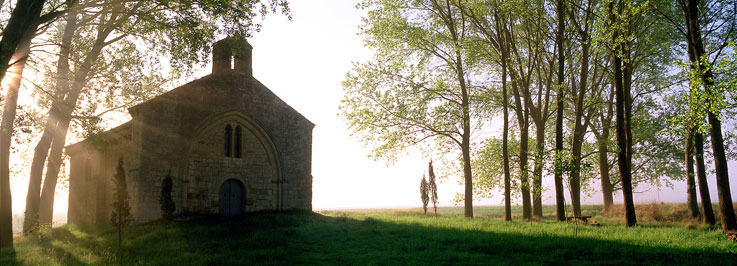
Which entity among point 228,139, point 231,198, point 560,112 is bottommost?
point 231,198

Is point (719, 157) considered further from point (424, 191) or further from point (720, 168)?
point (424, 191)

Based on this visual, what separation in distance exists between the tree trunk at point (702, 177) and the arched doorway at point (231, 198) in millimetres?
19147

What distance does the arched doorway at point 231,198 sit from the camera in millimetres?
21828

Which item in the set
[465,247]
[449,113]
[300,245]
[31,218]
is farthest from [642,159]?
[31,218]

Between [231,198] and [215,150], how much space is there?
2.40m

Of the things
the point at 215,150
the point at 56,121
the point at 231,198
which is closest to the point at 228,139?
the point at 215,150

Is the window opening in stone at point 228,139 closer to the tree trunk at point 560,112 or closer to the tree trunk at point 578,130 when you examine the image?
the tree trunk at point 560,112

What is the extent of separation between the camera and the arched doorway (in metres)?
21.8

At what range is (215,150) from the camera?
72.0 feet

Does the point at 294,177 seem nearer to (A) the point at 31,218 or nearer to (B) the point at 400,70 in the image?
(B) the point at 400,70

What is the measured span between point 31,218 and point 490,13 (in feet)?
77.6

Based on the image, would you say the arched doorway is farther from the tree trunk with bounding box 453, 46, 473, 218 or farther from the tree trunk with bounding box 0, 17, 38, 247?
the tree trunk with bounding box 453, 46, 473, 218

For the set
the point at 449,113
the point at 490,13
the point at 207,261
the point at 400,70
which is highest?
the point at 490,13

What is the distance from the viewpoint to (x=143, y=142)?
65.8 feet
